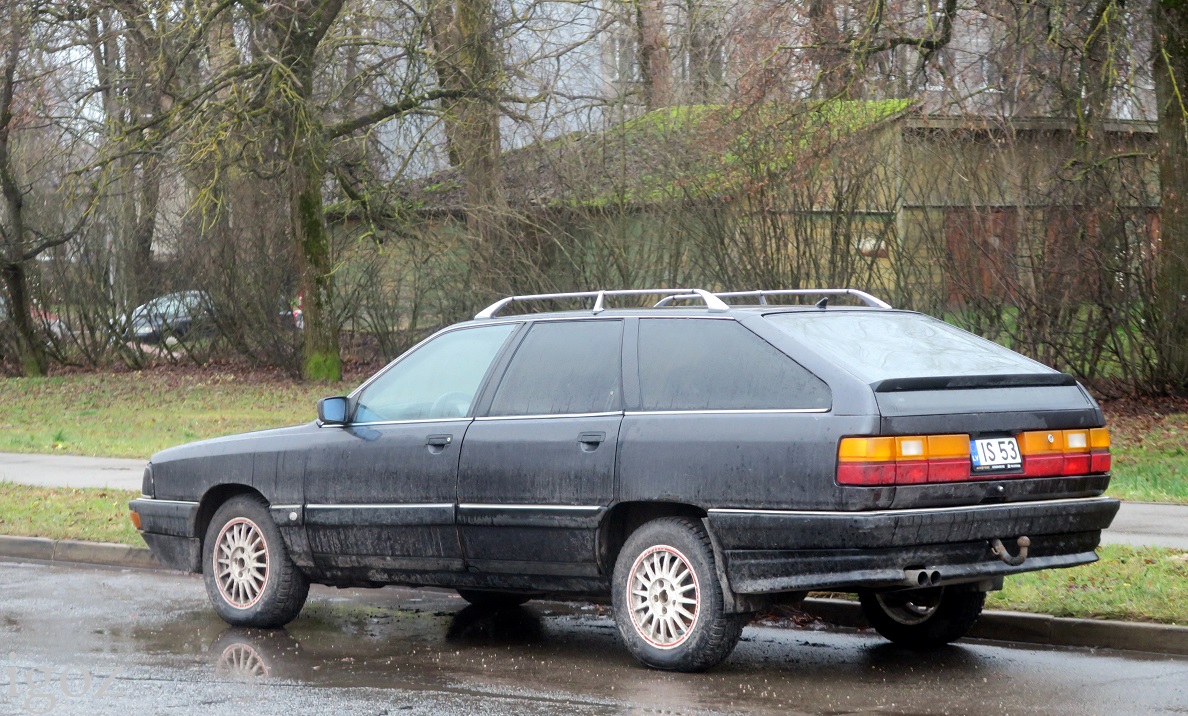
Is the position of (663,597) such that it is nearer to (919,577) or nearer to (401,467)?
(919,577)

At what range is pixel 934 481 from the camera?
20.2 feet

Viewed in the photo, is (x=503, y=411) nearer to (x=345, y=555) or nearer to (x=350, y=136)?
(x=345, y=555)

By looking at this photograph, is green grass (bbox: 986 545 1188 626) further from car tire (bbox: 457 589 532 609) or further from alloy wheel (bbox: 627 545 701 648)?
car tire (bbox: 457 589 532 609)

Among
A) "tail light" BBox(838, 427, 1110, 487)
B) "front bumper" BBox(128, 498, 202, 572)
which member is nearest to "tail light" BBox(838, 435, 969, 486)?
"tail light" BBox(838, 427, 1110, 487)

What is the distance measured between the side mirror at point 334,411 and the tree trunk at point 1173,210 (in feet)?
42.6

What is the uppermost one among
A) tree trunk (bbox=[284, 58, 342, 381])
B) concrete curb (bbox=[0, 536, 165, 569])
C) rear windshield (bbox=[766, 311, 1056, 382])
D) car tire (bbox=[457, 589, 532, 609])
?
tree trunk (bbox=[284, 58, 342, 381])

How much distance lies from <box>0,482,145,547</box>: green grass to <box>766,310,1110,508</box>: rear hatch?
6.39m

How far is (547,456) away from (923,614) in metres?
2.10

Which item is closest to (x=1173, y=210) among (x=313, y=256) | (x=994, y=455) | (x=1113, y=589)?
(x=1113, y=589)

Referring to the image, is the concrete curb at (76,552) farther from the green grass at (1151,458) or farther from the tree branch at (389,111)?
the tree branch at (389,111)

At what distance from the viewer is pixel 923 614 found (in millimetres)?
7492

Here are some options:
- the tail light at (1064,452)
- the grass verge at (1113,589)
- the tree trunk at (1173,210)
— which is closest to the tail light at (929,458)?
the tail light at (1064,452)

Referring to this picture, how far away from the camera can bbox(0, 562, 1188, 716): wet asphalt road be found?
20.0 ft

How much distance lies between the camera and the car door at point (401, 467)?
293 inches
